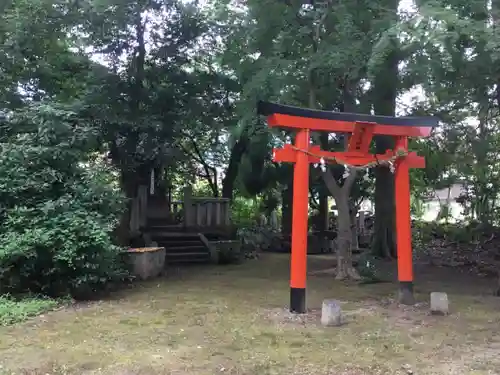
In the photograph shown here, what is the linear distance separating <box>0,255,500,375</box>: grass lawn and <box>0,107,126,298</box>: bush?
0.73m

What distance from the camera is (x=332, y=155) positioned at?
27.0 ft

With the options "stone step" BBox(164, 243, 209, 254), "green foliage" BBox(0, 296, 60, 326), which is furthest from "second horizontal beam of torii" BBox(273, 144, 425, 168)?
"stone step" BBox(164, 243, 209, 254)

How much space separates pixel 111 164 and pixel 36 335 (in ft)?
22.1

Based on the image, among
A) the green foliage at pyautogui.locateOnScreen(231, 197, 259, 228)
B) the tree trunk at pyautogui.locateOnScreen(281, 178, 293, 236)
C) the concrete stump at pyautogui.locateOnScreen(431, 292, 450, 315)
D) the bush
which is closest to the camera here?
the concrete stump at pyautogui.locateOnScreen(431, 292, 450, 315)

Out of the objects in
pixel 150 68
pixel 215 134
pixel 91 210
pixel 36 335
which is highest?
pixel 150 68

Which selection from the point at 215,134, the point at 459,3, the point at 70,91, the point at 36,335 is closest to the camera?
the point at 36,335

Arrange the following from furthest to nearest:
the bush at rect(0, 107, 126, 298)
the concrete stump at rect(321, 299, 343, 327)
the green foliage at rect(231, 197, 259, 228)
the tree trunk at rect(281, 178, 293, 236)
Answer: the green foliage at rect(231, 197, 259, 228), the tree trunk at rect(281, 178, 293, 236), the bush at rect(0, 107, 126, 298), the concrete stump at rect(321, 299, 343, 327)

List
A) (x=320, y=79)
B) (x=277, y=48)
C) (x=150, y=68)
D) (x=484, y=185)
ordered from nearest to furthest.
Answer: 1. (x=277, y=48)
2. (x=320, y=79)
3. (x=150, y=68)
4. (x=484, y=185)

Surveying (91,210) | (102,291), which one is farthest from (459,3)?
(102,291)

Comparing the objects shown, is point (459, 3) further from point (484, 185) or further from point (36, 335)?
point (484, 185)

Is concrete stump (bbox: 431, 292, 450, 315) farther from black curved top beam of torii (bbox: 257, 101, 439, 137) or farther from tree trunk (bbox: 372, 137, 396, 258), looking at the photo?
tree trunk (bbox: 372, 137, 396, 258)

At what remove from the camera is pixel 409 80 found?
1152 cm

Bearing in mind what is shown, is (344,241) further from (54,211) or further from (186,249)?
(54,211)

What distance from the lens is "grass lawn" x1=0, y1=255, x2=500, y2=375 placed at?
5.20 m
